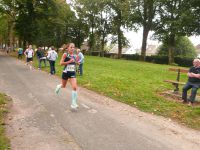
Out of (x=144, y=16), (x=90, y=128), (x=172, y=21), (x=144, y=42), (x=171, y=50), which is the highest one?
(x=144, y=16)

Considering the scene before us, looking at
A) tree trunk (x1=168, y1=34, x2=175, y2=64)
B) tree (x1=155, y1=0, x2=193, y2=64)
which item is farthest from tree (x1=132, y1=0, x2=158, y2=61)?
tree trunk (x1=168, y1=34, x2=175, y2=64)

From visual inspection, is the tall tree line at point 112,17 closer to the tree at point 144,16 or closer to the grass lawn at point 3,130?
the tree at point 144,16

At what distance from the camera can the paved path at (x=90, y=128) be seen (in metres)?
6.64

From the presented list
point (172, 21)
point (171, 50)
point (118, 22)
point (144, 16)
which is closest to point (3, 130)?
point (172, 21)

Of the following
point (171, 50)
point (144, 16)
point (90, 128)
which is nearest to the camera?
point (90, 128)

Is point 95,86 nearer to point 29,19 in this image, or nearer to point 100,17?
point 29,19

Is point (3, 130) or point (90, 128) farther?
point (90, 128)

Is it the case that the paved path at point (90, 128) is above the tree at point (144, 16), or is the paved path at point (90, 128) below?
below

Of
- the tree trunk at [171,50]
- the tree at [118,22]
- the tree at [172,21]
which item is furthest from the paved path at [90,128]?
the tree at [118,22]

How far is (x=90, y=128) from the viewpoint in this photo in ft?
25.3

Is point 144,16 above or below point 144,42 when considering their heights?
above

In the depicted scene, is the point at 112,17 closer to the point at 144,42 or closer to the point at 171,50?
the point at 144,42

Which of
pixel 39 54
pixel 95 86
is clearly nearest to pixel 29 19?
pixel 39 54

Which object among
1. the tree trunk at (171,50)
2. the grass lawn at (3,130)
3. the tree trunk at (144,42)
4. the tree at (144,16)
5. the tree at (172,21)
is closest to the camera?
the grass lawn at (3,130)
